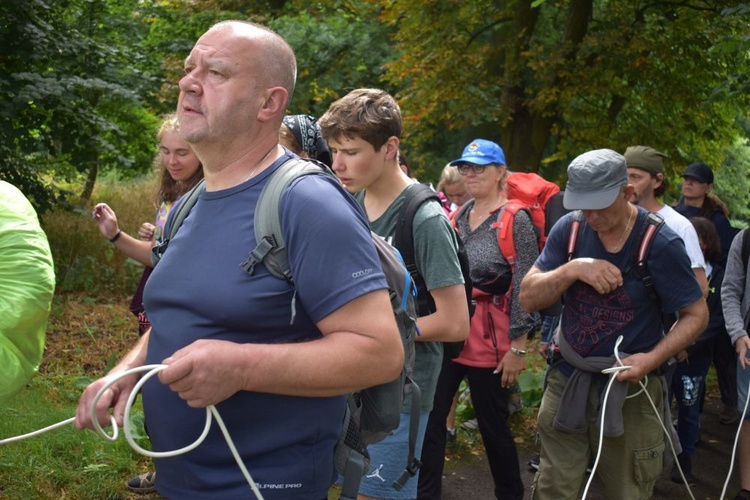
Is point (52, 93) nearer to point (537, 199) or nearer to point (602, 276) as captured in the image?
point (537, 199)

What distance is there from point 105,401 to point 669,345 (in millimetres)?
2747

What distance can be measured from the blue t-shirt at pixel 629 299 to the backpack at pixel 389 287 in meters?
1.54

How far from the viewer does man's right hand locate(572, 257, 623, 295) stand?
4.02m

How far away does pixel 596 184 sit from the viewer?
4.09 metres

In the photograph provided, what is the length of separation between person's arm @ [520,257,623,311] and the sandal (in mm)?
2530

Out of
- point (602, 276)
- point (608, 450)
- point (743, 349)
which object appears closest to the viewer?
point (602, 276)

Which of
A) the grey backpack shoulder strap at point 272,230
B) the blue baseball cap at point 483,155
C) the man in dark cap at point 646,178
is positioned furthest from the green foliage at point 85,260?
the grey backpack shoulder strap at point 272,230

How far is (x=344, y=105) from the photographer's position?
148 inches

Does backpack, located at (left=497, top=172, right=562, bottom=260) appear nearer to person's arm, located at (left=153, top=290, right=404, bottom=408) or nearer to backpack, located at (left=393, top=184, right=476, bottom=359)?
backpack, located at (left=393, top=184, right=476, bottom=359)

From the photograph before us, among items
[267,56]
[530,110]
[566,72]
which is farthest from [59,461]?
[530,110]

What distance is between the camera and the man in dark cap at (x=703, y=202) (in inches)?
316

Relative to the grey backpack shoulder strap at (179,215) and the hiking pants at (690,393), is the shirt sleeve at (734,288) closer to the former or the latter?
the hiking pants at (690,393)

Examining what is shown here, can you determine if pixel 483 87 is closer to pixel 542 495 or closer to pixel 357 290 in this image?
pixel 542 495

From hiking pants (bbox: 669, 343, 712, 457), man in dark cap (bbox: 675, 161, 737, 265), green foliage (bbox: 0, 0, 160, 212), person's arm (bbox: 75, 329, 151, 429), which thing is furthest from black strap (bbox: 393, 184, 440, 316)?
green foliage (bbox: 0, 0, 160, 212)
